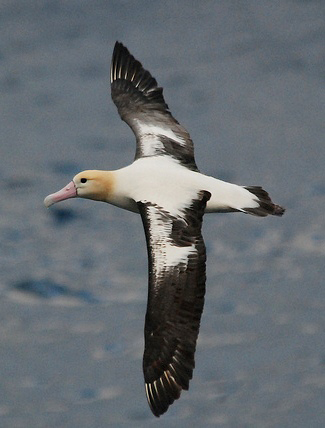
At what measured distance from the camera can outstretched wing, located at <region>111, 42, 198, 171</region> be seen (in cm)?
1842

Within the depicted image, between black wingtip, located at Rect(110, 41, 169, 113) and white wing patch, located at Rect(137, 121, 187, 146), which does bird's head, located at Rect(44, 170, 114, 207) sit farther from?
black wingtip, located at Rect(110, 41, 169, 113)

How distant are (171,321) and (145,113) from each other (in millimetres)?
4179

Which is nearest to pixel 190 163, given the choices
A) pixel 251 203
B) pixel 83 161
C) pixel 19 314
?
pixel 251 203

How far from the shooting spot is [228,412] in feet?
106

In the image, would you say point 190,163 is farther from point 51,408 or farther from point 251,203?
point 51,408

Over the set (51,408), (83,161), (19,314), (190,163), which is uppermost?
(83,161)

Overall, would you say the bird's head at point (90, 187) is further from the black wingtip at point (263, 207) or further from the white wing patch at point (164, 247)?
the black wingtip at point (263, 207)

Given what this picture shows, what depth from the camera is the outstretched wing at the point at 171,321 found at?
15992 mm

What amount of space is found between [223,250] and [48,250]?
390 cm

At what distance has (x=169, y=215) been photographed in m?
16.8

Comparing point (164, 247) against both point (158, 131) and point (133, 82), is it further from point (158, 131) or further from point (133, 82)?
point (133, 82)

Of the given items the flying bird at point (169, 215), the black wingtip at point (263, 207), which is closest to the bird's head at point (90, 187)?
the flying bird at point (169, 215)

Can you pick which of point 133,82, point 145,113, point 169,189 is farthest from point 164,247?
point 133,82

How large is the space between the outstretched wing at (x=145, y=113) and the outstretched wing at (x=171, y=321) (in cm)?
203
